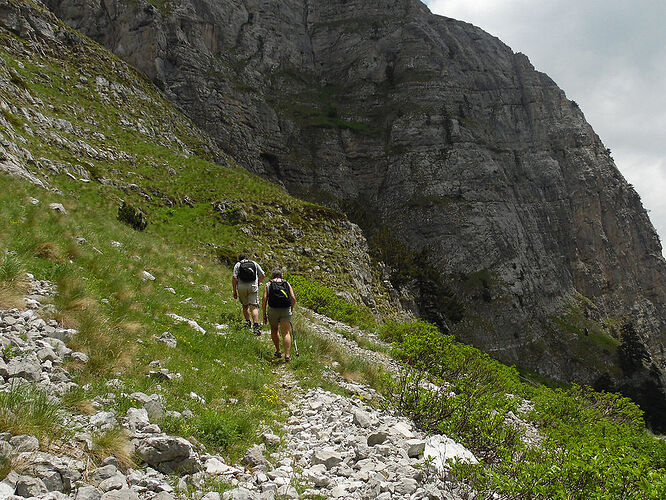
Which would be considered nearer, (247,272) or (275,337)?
(275,337)

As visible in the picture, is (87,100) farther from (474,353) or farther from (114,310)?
(474,353)

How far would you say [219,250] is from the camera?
89.0ft

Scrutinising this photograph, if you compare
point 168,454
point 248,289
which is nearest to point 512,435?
point 168,454

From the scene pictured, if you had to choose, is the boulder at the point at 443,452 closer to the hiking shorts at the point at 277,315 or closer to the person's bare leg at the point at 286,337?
the person's bare leg at the point at 286,337

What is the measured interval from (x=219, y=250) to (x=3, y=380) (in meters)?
23.6

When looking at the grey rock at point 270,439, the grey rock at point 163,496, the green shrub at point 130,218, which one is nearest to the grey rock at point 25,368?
the grey rock at point 163,496

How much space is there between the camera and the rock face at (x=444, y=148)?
7188 cm

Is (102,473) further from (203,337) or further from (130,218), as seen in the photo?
(130,218)

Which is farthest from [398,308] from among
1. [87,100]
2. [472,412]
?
[87,100]

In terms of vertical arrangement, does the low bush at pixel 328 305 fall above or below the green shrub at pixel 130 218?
below

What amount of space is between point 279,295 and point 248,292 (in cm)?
213

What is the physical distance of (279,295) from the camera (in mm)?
10258

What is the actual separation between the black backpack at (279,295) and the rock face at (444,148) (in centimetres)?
4742

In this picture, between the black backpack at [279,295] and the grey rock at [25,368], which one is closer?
the grey rock at [25,368]
